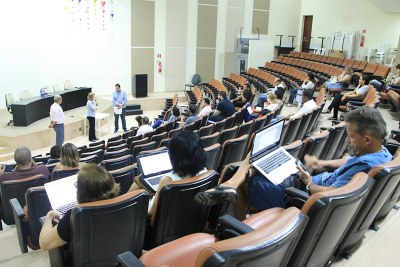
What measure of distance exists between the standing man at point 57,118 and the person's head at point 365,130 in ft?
22.5

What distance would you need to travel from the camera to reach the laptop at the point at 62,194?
244 centimetres

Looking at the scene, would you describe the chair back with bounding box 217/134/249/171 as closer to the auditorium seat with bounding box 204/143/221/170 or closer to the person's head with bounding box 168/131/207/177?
the auditorium seat with bounding box 204/143/221/170

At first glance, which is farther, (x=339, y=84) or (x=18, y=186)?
(x=339, y=84)

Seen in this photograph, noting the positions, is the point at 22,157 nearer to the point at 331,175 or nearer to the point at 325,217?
the point at 331,175

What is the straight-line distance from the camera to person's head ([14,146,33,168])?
3579 millimetres

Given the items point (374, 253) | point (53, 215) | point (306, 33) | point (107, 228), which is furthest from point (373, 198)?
point (306, 33)

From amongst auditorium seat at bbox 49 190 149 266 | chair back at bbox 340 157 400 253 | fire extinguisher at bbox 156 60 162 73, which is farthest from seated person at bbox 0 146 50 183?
fire extinguisher at bbox 156 60 162 73

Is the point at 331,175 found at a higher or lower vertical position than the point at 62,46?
lower

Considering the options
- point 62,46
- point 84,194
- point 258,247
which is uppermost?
point 62,46

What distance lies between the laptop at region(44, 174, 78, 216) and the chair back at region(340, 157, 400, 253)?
1777 mm

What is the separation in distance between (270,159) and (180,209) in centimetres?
73

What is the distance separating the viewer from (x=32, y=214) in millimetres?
2842

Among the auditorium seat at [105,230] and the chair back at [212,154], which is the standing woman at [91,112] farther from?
the auditorium seat at [105,230]

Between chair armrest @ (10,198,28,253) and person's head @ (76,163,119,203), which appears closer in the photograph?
person's head @ (76,163,119,203)
